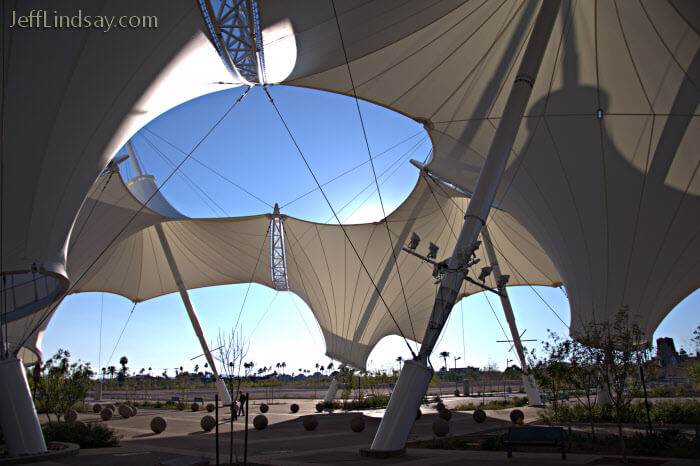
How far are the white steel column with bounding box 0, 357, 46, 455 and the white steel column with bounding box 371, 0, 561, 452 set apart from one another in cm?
805

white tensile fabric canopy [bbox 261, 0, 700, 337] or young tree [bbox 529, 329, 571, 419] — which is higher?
white tensile fabric canopy [bbox 261, 0, 700, 337]

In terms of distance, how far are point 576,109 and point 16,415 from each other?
19237 mm

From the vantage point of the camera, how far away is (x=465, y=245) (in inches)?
499

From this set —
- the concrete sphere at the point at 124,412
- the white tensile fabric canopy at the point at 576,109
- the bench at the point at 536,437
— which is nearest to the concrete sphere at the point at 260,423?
the bench at the point at 536,437

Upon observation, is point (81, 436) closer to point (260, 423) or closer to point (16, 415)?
point (16, 415)

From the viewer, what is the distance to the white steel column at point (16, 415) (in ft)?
39.2

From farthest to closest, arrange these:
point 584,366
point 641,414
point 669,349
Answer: point 669,349 → point 641,414 → point 584,366

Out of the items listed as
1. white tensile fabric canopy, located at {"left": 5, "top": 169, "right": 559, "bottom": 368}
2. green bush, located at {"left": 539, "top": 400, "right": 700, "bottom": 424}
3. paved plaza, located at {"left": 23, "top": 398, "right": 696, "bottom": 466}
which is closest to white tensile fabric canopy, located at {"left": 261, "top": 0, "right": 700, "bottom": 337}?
green bush, located at {"left": 539, "top": 400, "right": 700, "bottom": 424}

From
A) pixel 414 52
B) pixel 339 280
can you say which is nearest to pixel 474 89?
pixel 414 52

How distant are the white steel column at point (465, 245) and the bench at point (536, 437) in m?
2.27

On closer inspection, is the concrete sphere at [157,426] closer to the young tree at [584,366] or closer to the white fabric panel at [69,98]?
the white fabric panel at [69,98]

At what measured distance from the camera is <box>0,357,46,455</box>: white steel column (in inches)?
471

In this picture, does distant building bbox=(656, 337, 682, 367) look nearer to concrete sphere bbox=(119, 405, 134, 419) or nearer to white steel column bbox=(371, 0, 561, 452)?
concrete sphere bbox=(119, 405, 134, 419)

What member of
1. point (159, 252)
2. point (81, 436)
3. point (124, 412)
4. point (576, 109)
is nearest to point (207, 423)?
point (81, 436)
